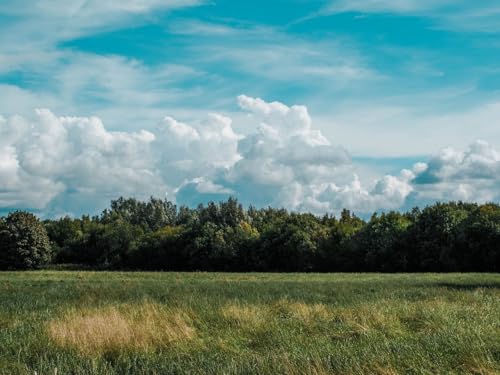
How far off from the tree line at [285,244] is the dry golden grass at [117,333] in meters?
71.5

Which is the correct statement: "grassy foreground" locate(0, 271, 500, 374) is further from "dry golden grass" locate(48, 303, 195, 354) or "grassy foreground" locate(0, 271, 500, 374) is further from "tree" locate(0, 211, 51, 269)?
"tree" locate(0, 211, 51, 269)

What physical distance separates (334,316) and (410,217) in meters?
96.7

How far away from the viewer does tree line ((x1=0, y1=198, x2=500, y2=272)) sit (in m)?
83.4

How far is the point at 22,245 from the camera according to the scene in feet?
334

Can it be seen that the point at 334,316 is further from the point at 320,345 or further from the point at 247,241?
the point at 247,241

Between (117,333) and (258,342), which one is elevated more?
(117,333)

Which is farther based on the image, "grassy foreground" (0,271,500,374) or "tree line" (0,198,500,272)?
"tree line" (0,198,500,272)

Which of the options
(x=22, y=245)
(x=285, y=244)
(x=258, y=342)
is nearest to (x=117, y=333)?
(x=258, y=342)

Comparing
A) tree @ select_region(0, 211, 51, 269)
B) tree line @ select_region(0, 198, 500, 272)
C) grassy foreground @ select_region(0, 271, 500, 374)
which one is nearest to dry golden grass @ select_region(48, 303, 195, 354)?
grassy foreground @ select_region(0, 271, 500, 374)

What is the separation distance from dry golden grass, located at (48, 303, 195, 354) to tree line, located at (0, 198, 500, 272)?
235ft

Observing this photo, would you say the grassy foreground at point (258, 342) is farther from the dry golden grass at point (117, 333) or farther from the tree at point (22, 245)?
the tree at point (22, 245)

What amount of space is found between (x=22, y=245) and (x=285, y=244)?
156 ft

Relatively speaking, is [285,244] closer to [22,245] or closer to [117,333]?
[22,245]

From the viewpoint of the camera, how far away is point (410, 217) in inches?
4402
